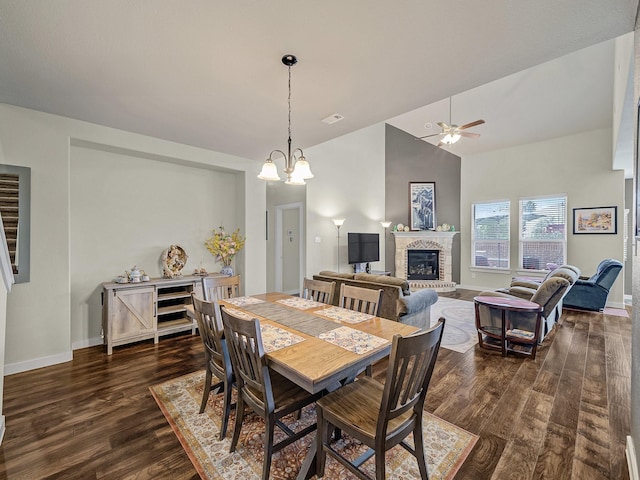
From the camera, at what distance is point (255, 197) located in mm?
4859

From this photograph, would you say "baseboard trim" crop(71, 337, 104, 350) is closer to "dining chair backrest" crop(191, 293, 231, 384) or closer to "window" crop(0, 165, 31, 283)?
"window" crop(0, 165, 31, 283)

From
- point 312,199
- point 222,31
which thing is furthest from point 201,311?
point 312,199

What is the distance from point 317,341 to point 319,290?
1062 mm

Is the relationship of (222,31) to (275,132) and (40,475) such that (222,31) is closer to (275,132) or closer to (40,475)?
(275,132)

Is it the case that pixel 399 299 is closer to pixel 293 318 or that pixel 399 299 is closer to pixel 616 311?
pixel 293 318

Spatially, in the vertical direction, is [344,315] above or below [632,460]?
above

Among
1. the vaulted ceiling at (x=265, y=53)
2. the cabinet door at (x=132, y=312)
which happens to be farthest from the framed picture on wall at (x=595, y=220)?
the cabinet door at (x=132, y=312)

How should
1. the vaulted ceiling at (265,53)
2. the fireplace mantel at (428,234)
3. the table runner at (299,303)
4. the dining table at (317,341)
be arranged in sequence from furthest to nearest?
the fireplace mantel at (428,234) → the table runner at (299,303) → the vaulted ceiling at (265,53) → the dining table at (317,341)

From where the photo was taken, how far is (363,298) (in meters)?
2.47

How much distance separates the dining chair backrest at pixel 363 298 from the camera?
240 cm

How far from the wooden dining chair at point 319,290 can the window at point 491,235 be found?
5814 mm

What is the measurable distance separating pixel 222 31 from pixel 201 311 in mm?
1867

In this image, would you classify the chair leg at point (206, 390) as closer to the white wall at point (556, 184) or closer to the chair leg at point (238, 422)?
the chair leg at point (238, 422)

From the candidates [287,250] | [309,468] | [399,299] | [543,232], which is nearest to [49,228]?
[309,468]
